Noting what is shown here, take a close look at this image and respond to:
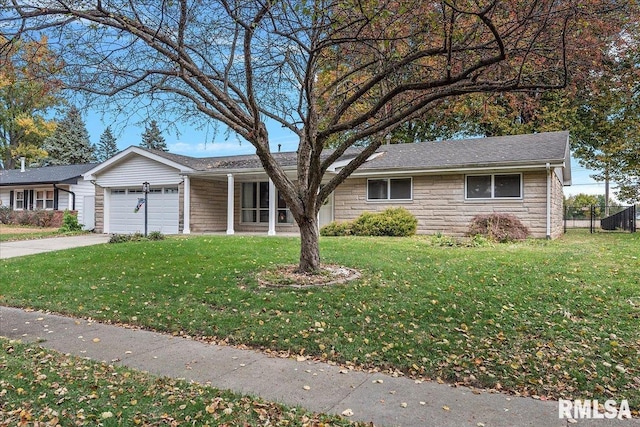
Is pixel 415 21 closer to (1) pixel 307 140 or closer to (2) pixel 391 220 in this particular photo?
(1) pixel 307 140

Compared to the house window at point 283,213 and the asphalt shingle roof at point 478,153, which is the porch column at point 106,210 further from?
the asphalt shingle roof at point 478,153

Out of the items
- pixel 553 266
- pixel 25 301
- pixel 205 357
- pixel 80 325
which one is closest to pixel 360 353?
pixel 205 357

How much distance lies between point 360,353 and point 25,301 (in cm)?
580

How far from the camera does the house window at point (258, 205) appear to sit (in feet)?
63.4

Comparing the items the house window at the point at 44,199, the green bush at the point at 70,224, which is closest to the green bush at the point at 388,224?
the green bush at the point at 70,224

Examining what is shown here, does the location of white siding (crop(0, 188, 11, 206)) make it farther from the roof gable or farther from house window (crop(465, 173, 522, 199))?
house window (crop(465, 173, 522, 199))

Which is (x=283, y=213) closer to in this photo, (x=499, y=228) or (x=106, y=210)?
(x=106, y=210)

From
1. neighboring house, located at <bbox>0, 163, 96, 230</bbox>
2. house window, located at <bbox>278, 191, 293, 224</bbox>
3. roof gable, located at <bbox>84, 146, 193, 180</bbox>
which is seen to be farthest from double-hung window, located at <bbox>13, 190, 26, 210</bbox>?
house window, located at <bbox>278, 191, 293, 224</bbox>

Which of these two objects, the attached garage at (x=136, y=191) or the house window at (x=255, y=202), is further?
the house window at (x=255, y=202)

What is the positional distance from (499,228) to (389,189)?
4446 mm

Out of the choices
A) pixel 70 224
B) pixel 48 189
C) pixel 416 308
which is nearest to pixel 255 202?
pixel 70 224

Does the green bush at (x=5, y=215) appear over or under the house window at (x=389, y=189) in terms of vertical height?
under

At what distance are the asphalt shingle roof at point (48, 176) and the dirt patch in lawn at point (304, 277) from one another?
22.4 metres

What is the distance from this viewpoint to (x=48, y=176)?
27062mm
